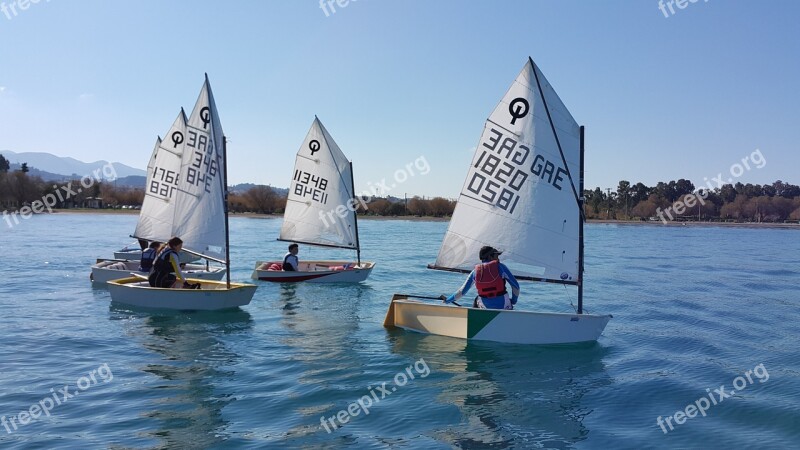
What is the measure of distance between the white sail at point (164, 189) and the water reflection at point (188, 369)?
21.2 feet

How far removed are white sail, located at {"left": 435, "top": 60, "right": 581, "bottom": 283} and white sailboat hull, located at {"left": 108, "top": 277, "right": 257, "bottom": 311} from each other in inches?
321

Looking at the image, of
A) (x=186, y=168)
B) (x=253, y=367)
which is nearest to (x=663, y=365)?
(x=253, y=367)

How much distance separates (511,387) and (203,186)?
14.8 metres

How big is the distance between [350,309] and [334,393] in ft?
36.0

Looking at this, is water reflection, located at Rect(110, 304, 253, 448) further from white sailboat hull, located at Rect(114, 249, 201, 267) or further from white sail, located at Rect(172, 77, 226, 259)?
white sailboat hull, located at Rect(114, 249, 201, 267)

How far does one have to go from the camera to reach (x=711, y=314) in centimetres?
2495

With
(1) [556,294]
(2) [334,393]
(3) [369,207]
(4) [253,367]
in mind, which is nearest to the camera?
(2) [334,393]

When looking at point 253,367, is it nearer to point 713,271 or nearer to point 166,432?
point 166,432

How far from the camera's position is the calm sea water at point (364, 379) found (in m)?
10.6

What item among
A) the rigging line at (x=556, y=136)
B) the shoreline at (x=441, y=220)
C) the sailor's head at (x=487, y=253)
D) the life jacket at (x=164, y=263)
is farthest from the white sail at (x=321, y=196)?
the shoreline at (x=441, y=220)

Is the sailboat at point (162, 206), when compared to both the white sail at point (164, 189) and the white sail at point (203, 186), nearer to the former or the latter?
the white sail at point (164, 189)

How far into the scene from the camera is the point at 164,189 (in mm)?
28078

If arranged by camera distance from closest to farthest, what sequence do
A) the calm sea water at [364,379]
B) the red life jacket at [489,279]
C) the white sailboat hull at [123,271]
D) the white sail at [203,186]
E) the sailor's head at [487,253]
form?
the calm sea water at [364,379], the sailor's head at [487,253], the red life jacket at [489,279], the white sail at [203,186], the white sailboat hull at [123,271]

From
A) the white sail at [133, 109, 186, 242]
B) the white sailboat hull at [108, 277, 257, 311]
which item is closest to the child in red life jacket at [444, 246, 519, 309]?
the white sailboat hull at [108, 277, 257, 311]
